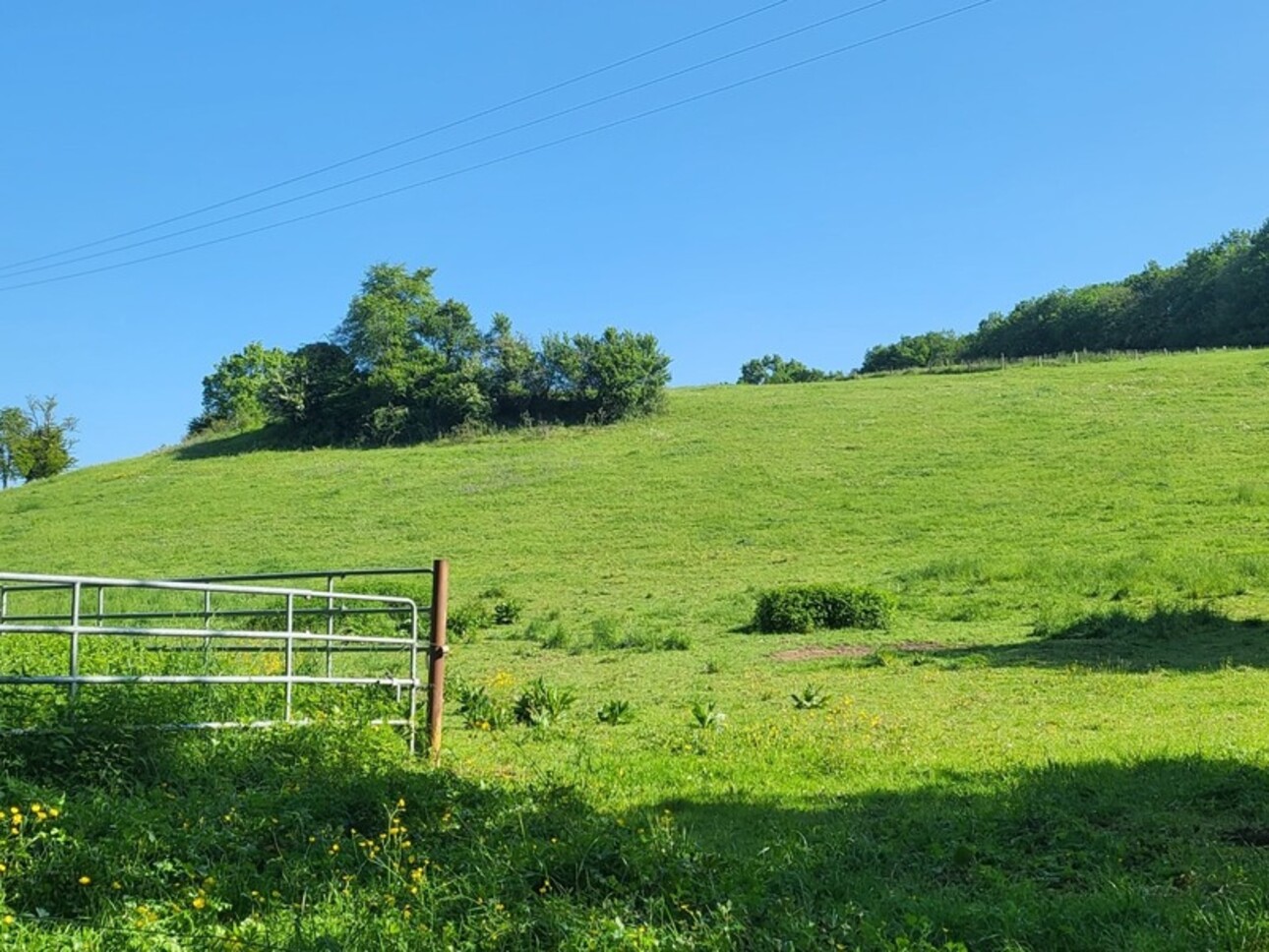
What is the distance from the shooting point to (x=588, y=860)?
542 cm

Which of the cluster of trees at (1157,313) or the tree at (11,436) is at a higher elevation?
the cluster of trees at (1157,313)

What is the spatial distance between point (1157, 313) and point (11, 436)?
97293mm

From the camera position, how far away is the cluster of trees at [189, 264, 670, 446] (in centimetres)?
5984

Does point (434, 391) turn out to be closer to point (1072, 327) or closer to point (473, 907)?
point (473, 907)

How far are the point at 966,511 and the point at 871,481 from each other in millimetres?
6025

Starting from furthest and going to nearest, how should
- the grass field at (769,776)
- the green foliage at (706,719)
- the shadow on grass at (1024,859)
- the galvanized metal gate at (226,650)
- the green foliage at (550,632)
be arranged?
1. the green foliage at (550,632)
2. the green foliage at (706,719)
3. the galvanized metal gate at (226,650)
4. the grass field at (769,776)
5. the shadow on grass at (1024,859)

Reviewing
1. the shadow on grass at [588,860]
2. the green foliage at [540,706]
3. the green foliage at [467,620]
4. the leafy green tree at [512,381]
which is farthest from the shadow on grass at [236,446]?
the shadow on grass at [588,860]

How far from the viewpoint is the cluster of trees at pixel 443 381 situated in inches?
2356

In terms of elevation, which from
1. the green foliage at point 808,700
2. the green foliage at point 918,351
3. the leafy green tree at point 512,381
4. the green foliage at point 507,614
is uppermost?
the green foliage at point 918,351

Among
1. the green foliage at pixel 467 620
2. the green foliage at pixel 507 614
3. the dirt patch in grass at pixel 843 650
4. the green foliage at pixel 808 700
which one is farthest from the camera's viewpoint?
the green foliage at pixel 507 614

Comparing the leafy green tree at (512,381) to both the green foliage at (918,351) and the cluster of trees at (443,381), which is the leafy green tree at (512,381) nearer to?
the cluster of trees at (443,381)

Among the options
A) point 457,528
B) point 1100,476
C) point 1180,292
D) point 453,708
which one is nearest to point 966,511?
point 1100,476

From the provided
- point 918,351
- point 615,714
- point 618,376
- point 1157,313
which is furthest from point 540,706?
point 918,351

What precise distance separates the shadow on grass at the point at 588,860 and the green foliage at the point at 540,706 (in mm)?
3618
